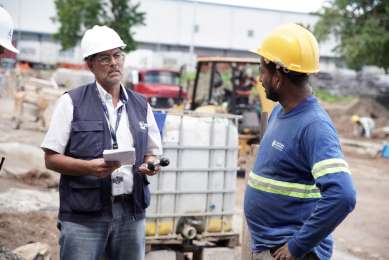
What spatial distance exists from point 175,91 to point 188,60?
2592 cm

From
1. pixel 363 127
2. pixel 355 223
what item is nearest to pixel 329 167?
pixel 355 223

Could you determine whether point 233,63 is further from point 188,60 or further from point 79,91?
point 188,60

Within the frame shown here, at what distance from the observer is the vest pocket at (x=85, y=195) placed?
3.36m

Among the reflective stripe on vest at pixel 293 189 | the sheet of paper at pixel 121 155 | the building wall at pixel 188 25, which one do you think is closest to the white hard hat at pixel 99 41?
the sheet of paper at pixel 121 155

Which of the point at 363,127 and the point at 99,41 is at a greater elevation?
the point at 99,41

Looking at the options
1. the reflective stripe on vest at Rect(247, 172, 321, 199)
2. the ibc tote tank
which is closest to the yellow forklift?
the ibc tote tank

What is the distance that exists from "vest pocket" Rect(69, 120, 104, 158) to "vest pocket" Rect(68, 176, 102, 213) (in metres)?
0.14

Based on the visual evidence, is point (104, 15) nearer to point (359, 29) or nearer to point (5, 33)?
point (359, 29)

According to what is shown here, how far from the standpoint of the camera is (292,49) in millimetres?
2830

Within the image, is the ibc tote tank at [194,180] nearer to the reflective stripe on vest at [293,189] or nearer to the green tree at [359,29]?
the reflective stripe on vest at [293,189]

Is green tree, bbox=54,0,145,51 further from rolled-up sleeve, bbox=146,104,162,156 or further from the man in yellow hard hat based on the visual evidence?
the man in yellow hard hat

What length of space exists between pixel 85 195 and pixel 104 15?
2880cm

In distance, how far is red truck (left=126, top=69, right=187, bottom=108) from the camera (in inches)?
874

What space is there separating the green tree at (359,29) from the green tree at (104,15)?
10.7 metres
